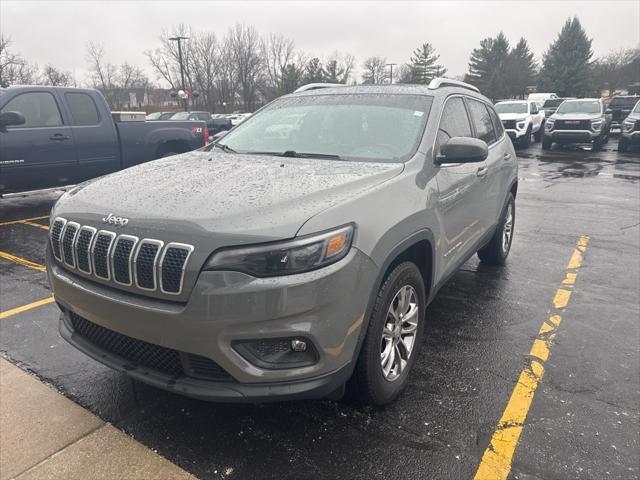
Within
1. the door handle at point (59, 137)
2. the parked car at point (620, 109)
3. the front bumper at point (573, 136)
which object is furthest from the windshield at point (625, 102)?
the door handle at point (59, 137)

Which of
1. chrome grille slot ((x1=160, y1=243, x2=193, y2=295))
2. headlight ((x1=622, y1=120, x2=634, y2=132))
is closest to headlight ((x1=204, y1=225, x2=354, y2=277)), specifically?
chrome grille slot ((x1=160, y1=243, x2=193, y2=295))

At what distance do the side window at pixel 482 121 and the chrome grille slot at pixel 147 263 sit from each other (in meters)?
3.13

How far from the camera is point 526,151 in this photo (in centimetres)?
1927

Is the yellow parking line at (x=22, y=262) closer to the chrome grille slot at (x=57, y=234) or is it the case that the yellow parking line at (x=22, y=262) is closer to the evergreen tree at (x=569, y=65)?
the chrome grille slot at (x=57, y=234)

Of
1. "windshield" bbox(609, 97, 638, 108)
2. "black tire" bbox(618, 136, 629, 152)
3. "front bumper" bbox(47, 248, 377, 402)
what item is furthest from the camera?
"windshield" bbox(609, 97, 638, 108)

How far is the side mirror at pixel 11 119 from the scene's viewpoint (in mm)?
6793

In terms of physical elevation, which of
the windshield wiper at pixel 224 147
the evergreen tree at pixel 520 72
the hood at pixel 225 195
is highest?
the evergreen tree at pixel 520 72

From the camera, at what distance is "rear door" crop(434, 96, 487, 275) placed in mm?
3215

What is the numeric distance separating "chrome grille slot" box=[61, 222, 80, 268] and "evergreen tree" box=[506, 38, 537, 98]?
63601 millimetres

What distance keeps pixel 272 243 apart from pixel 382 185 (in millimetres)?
818

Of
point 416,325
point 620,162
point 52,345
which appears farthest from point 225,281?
point 620,162

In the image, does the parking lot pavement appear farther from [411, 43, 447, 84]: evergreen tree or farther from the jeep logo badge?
[411, 43, 447, 84]: evergreen tree

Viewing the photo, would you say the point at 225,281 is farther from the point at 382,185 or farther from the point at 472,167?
the point at 472,167

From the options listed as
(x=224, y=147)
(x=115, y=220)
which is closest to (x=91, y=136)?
(x=224, y=147)
